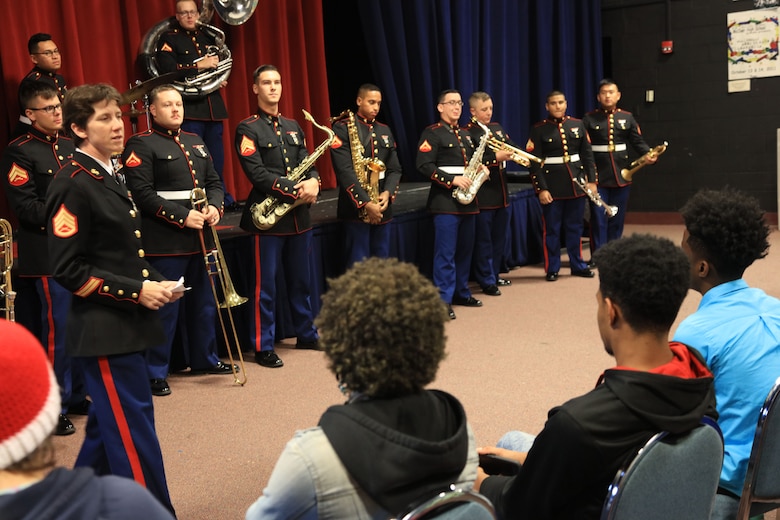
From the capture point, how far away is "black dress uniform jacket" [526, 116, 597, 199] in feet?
24.0

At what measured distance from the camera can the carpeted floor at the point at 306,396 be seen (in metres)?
3.49

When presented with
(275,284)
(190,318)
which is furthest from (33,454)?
(275,284)

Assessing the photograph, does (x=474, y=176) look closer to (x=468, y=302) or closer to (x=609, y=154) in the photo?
(x=468, y=302)

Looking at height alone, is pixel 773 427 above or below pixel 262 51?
below

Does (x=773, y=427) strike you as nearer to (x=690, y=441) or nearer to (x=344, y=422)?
(x=690, y=441)

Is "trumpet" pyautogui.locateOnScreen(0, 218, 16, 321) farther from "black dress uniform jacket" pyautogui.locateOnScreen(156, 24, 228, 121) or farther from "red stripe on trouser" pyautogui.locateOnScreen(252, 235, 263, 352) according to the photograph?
"black dress uniform jacket" pyautogui.locateOnScreen(156, 24, 228, 121)

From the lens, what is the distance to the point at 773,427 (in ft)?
6.69

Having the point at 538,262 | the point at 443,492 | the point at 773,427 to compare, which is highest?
the point at 443,492

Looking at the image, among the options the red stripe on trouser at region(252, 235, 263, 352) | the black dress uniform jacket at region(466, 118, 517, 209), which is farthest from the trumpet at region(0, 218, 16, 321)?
the black dress uniform jacket at region(466, 118, 517, 209)

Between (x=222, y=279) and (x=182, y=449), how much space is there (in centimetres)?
110

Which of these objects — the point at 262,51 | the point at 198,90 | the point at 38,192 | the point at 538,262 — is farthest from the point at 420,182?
the point at 38,192

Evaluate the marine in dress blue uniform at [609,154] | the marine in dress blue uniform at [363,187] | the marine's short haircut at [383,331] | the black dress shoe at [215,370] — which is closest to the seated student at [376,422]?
the marine's short haircut at [383,331]

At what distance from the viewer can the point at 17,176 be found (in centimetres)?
404

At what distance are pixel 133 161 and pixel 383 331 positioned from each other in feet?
10.4
